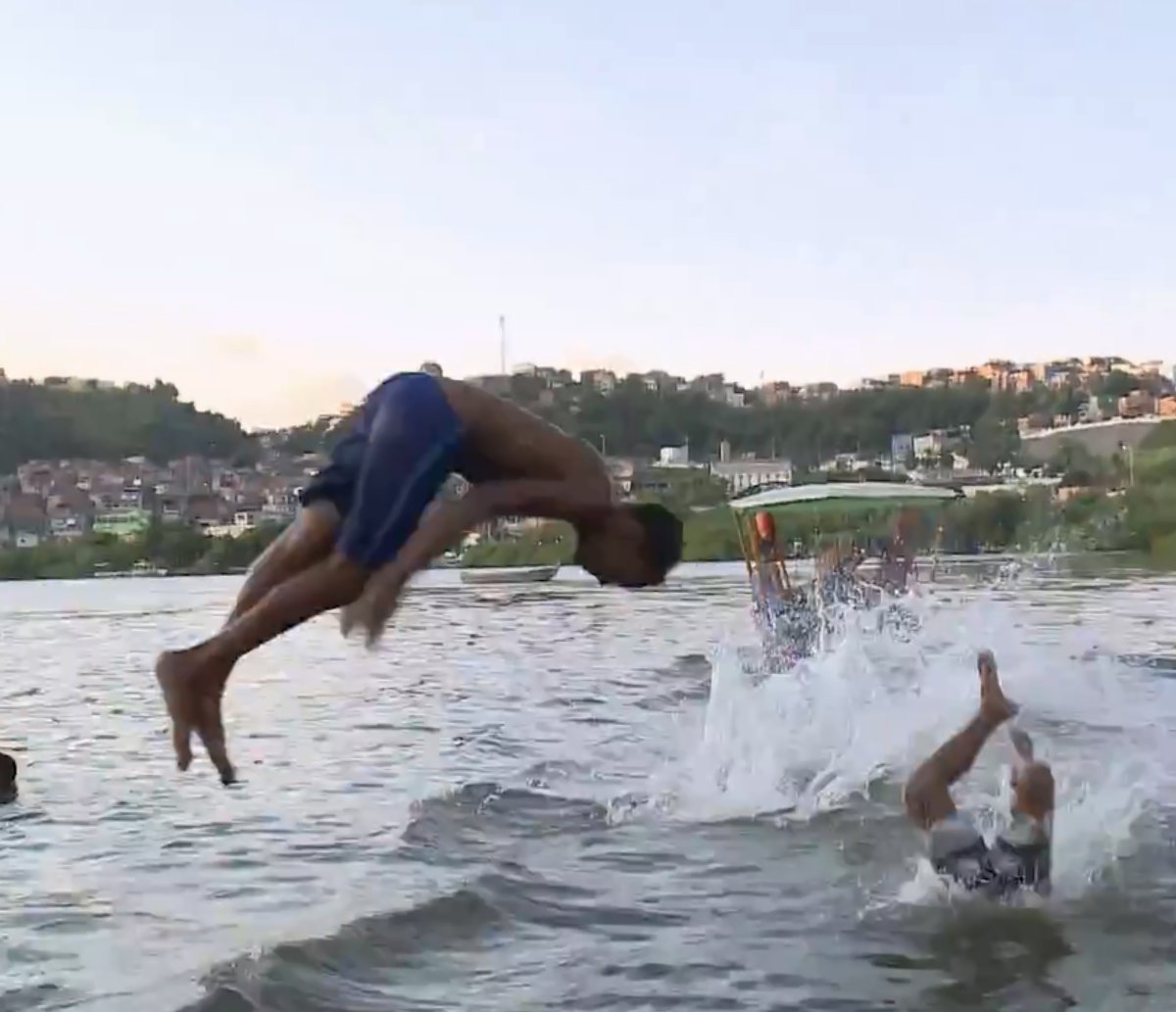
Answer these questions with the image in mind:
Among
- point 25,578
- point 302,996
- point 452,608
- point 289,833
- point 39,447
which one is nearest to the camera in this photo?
point 302,996

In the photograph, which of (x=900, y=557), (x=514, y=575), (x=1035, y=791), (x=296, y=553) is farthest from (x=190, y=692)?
(x=514, y=575)

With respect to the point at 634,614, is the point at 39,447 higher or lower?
higher

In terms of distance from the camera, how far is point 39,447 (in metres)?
57.8

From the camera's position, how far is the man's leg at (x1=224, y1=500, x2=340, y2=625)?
6.30 m

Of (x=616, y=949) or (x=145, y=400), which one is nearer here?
(x=616, y=949)

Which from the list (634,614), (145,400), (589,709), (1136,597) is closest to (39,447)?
(145,400)

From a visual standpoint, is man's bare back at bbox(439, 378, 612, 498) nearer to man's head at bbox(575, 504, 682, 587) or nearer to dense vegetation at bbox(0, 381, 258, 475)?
man's head at bbox(575, 504, 682, 587)

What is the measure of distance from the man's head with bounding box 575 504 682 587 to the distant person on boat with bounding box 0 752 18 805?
901cm

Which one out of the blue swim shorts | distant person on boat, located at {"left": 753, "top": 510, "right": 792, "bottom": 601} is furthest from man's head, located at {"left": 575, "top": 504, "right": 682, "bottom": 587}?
Result: distant person on boat, located at {"left": 753, "top": 510, "right": 792, "bottom": 601}

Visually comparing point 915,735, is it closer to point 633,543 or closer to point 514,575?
point 633,543

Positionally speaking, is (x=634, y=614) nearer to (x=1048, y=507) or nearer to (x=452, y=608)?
(x=452, y=608)

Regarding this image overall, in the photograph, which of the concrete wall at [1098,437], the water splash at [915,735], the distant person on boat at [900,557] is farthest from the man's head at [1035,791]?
the concrete wall at [1098,437]

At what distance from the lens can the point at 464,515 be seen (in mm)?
6188

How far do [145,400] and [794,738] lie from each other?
113 ft
